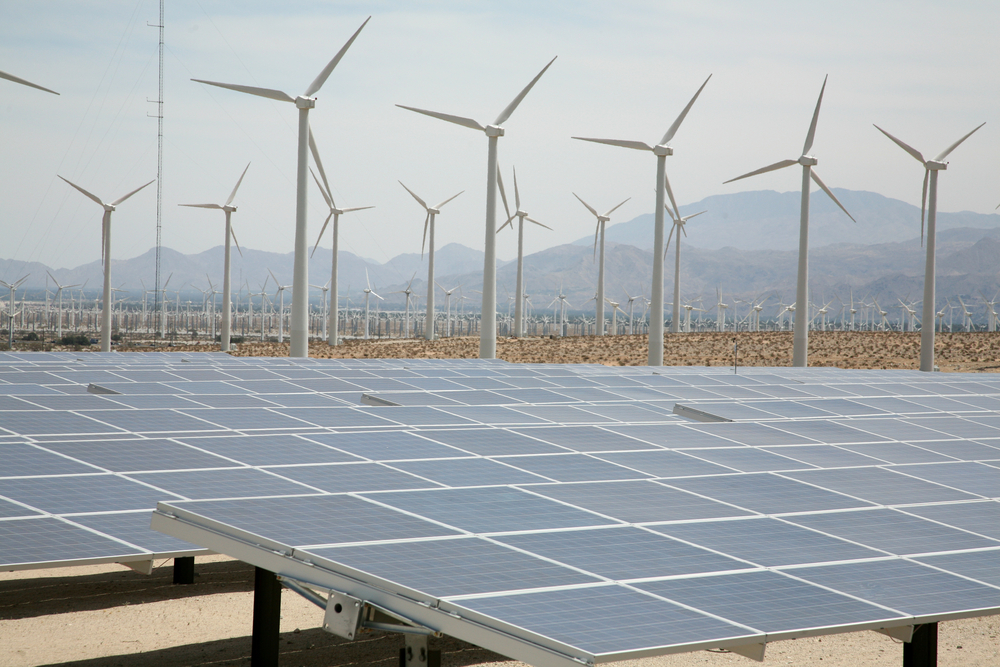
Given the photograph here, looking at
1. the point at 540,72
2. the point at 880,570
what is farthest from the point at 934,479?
the point at 540,72

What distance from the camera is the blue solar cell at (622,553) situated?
1055 centimetres

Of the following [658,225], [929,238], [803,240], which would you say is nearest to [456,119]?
[658,225]

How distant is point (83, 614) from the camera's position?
2256 centimetres

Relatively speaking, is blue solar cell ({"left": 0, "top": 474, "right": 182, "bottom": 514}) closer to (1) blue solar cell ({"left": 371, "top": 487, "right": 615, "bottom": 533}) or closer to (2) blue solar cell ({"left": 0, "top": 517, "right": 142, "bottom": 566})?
(2) blue solar cell ({"left": 0, "top": 517, "right": 142, "bottom": 566})

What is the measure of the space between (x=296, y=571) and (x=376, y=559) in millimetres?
921

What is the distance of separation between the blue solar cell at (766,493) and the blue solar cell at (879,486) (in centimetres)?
48

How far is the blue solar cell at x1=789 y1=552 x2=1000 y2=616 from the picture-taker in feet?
33.1

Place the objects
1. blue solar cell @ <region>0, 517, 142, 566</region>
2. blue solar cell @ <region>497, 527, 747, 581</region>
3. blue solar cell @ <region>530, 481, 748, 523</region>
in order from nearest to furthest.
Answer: blue solar cell @ <region>497, 527, 747, 581</region> < blue solar cell @ <region>0, 517, 142, 566</region> < blue solar cell @ <region>530, 481, 748, 523</region>

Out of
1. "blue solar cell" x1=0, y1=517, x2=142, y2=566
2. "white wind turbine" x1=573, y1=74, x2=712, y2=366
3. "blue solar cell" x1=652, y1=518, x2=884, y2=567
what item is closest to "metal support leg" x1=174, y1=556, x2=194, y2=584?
"blue solar cell" x1=0, y1=517, x2=142, y2=566

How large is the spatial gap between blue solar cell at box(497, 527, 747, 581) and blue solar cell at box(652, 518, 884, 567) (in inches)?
13.3

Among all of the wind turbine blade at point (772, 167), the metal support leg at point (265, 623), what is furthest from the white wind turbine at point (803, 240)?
the metal support leg at point (265, 623)

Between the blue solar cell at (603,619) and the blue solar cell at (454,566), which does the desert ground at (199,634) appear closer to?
the blue solar cell at (454,566)

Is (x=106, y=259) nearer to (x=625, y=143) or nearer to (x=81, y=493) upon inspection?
(x=625, y=143)

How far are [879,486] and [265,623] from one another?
1077 centimetres
